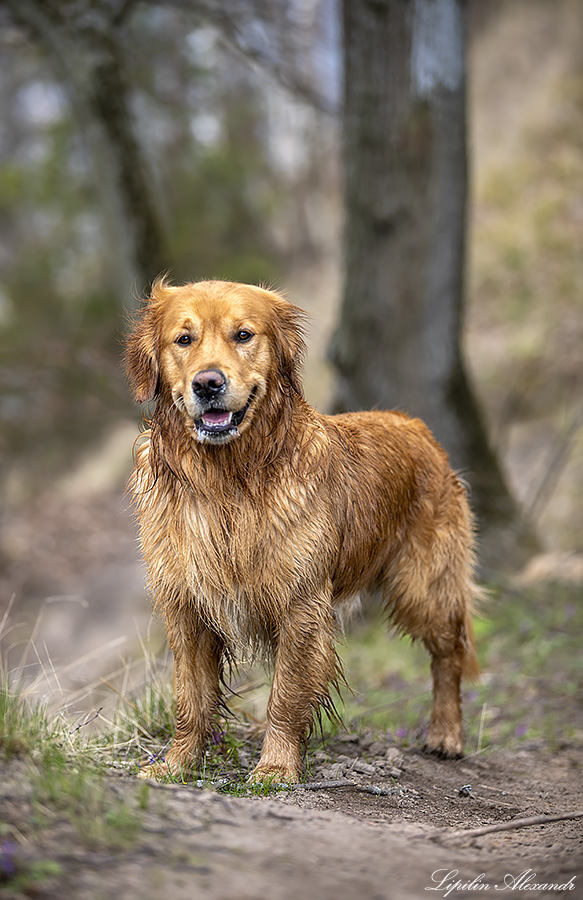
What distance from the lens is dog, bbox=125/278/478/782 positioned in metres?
3.27

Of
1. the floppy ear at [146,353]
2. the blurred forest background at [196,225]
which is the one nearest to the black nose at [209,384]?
the floppy ear at [146,353]

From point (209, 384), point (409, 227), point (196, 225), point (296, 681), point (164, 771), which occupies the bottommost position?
point (164, 771)

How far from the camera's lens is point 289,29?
33.0 feet

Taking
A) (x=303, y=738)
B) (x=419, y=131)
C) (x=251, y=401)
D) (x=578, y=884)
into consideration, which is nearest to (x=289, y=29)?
Result: (x=419, y=131)

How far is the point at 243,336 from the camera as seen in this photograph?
328 centimetres

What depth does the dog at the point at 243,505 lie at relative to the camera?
3266 millimetres

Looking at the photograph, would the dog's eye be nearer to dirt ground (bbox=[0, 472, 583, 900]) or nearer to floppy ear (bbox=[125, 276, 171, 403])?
floppy ear (bbox=[125, 276, 171, 403])

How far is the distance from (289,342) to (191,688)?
61.0 inches

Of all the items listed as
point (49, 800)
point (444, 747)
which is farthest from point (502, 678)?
point (49, 800)

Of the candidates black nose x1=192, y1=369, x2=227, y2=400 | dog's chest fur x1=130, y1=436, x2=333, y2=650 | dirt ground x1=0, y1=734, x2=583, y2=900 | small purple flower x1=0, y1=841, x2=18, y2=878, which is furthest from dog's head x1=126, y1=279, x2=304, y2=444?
small purple flower x1=0, y1=841, x2=18, y2=878

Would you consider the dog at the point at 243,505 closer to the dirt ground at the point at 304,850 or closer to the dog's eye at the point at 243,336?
the dog's eye at the point at 243,336

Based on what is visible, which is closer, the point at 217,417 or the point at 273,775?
the point at 217,417

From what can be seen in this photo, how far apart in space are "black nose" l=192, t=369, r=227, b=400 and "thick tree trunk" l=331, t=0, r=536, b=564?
3.95m

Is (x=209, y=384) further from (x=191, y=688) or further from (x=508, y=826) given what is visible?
(x=508, y=826)
